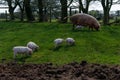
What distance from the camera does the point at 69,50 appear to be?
21.0 meters

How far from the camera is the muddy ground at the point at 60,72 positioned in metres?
13.6

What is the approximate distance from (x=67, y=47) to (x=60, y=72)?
6967 mm

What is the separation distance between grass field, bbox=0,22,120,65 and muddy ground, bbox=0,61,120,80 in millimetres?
2137

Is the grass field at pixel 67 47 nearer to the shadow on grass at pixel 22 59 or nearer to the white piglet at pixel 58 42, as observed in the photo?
the shadow on grass at pixel 22 59

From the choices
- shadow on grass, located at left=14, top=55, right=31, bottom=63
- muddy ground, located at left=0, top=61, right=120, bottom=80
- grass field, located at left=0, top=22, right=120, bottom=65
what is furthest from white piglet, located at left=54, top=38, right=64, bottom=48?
muddy ground, located at left=0, top=61, right=120, bottom=80

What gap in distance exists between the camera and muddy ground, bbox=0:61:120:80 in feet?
44.6

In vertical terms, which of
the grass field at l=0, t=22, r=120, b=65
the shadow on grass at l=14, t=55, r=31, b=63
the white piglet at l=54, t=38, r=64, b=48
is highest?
the white piglet at l=54, t=38, r=64, b=48

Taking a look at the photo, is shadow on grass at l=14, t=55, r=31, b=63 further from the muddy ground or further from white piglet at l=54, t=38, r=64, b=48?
white piglet at l=54, t=38, r=64, b=48

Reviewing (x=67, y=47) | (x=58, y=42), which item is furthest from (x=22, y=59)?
(x=67, y=47)

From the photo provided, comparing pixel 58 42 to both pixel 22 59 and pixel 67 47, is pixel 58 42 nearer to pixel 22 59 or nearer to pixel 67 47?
pixel 67 47

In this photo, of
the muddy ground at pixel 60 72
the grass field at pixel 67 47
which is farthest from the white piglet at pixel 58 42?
the muddy ground at pixel 60 72

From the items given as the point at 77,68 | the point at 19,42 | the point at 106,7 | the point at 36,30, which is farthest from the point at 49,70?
the point at 106,7

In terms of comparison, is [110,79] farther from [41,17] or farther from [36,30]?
[41,17]

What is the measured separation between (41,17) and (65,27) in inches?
408
